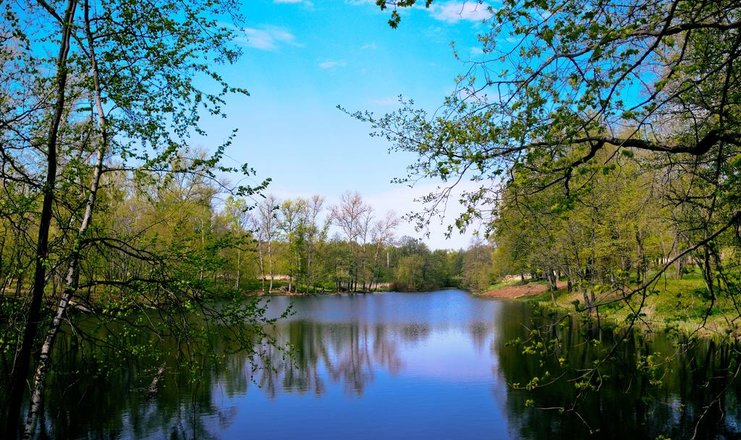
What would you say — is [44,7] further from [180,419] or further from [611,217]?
[611,217]

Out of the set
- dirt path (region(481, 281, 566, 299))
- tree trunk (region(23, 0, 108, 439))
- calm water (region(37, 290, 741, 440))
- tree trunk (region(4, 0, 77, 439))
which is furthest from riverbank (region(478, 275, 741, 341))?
tree trunk (region(4, 0, 77, 439))

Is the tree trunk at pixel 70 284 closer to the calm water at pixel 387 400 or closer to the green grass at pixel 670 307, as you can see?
the calm water at pixel 387 400

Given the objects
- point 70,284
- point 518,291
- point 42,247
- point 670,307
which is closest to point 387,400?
point 670,307

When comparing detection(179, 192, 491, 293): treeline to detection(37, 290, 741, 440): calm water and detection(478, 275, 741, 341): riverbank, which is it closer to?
detection(478, 275, 741, 341): riverbank

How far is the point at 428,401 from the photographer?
13.0 meters

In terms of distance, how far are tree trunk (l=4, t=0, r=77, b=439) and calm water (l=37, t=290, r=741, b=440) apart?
29.7 inches

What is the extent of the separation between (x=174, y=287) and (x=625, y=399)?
37.0 feet

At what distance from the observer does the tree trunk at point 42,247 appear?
6.29 meters

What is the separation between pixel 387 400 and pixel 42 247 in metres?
9.24

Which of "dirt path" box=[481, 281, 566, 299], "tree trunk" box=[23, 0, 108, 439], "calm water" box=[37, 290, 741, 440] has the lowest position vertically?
"calm water" box=[37, 290, 741, 440]

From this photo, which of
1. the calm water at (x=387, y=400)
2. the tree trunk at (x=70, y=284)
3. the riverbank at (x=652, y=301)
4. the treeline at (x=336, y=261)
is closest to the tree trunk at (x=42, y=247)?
the tree trunk at (x=70, y=284)

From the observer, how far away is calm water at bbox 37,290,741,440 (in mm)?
10445

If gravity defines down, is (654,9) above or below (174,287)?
above

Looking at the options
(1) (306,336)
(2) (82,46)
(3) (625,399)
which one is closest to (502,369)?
(3) (625,399)
